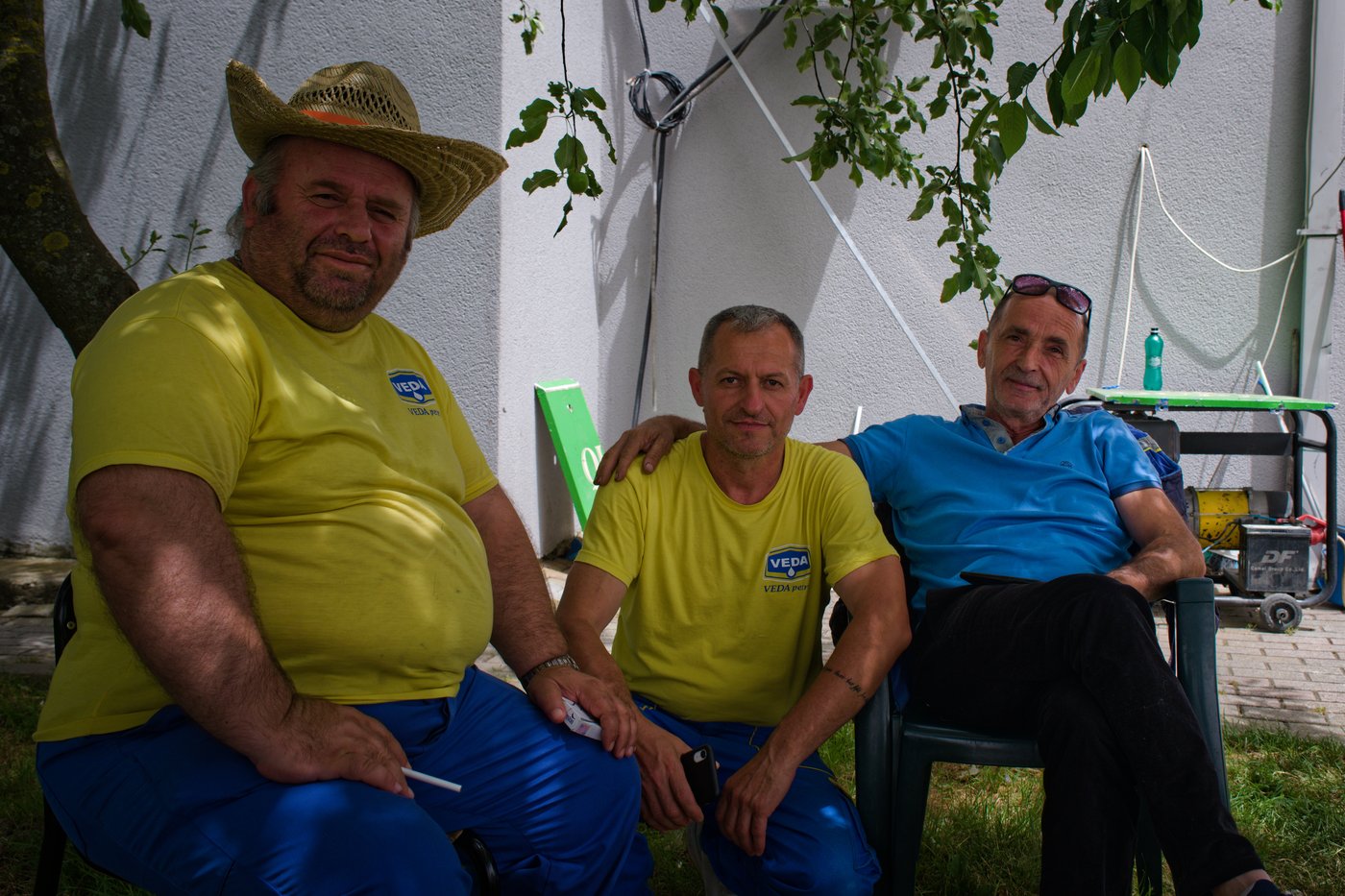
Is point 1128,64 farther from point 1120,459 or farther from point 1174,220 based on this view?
point 1174,220

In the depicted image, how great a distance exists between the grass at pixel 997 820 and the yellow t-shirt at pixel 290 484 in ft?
3.34

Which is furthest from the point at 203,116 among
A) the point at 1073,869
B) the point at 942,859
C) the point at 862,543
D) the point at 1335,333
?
the point at 1335,333

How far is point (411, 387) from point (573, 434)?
143 inches

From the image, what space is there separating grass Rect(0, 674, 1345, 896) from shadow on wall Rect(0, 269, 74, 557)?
2.23 meters

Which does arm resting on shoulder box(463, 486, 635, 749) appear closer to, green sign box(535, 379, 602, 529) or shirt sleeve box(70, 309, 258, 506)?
shirt sleeve box(70, 309, 258, 506)

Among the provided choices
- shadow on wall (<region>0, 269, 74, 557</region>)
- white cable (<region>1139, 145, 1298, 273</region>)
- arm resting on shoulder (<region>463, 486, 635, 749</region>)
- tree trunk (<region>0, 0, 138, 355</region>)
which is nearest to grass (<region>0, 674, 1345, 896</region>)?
arm resting on shoulder (<region>463, 486, 635, 749</region>)

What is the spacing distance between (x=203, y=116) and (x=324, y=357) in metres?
4.04

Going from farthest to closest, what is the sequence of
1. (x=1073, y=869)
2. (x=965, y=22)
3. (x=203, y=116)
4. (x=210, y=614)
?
(x=203, y=116)
(x=965, y=22)
(x=1073, y=869)
(x=210, y=614)

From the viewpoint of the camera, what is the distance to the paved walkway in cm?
407

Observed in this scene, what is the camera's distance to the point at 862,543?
2422 mm

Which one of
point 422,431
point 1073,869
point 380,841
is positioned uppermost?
point 422,431

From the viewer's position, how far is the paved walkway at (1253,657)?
13.3ft

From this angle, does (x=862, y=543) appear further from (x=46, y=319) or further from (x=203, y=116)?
(x=46, y=319)

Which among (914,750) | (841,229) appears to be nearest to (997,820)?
(914,750)
